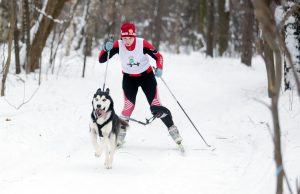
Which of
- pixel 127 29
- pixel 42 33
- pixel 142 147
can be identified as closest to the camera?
pixel 127 29

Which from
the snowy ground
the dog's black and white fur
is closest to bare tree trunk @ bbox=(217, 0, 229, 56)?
the snowy ground

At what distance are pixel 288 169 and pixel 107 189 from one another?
213 cm

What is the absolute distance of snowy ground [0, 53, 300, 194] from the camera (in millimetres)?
Result: 5273

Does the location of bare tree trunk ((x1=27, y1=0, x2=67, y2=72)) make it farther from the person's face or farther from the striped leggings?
the person's face

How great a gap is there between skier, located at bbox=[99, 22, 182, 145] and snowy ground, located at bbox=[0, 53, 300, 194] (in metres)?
0.53

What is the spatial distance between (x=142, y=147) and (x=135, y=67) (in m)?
1.33

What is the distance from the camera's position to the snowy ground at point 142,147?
5273 mm

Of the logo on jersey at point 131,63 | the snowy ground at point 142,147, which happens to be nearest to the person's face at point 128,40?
the logo on jersey at point 131,63

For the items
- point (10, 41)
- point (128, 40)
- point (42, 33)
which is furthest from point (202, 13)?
point (128, 40)

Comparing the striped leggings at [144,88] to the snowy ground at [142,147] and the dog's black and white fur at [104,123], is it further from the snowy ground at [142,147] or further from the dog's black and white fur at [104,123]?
the dog's black and white fur at [104,123]

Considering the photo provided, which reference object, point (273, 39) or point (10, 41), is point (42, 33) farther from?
point (273, 39)

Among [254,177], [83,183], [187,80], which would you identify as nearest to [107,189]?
[83,183]

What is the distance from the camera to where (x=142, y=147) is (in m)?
7.48

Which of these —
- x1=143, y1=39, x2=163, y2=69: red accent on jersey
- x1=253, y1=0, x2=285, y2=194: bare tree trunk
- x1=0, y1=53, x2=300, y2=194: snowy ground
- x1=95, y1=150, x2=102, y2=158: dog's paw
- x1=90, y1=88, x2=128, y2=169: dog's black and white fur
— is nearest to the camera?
x1=253, y1=0, x2=285, y2=194: bare tree trunk
